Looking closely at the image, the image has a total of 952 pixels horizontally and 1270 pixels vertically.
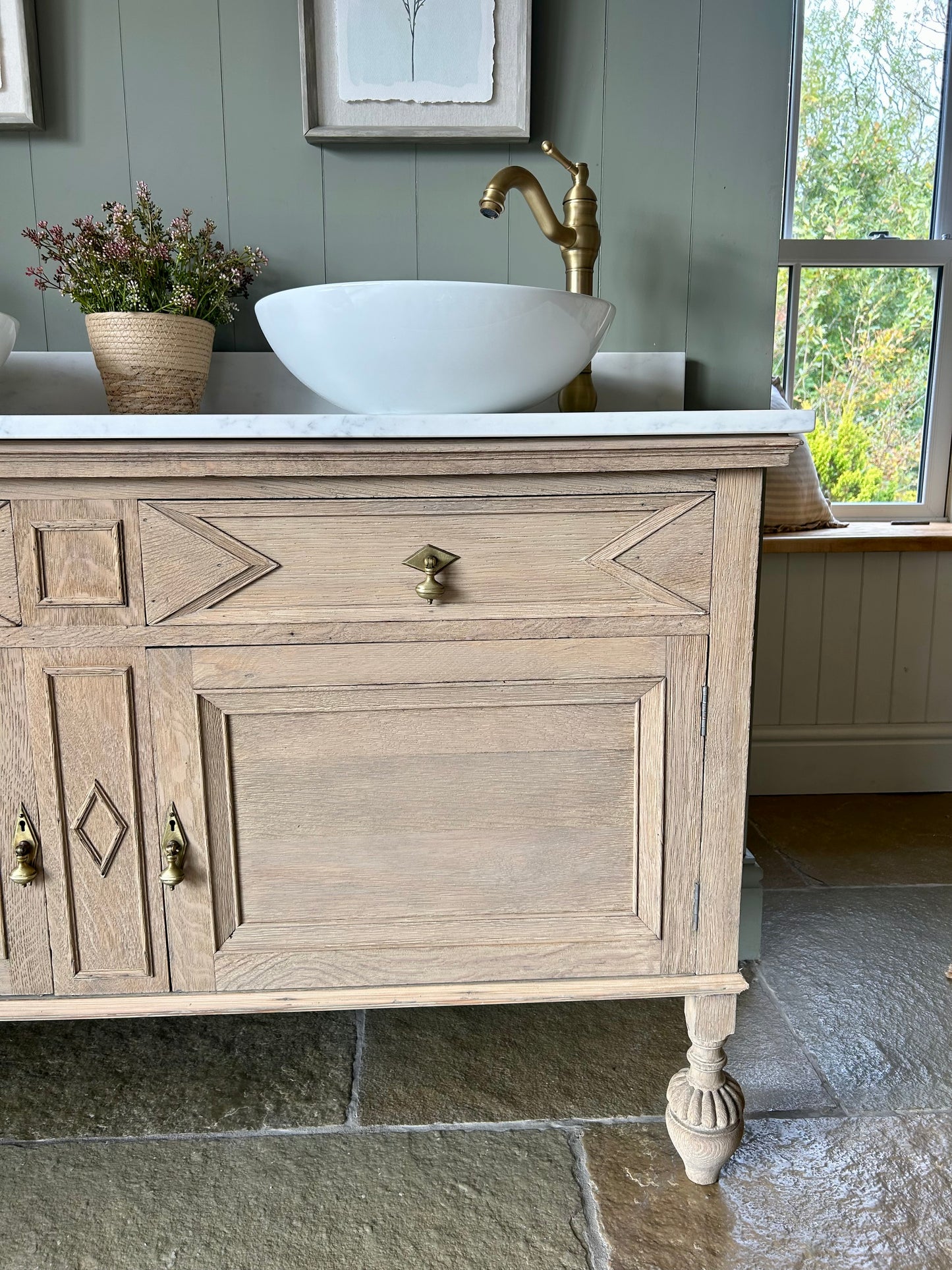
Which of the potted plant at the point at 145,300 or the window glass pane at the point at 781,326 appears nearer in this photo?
the potted plant at the point at 145,300

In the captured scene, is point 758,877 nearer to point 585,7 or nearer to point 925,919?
point 925,919

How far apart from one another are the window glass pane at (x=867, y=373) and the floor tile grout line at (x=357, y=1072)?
1.68 m

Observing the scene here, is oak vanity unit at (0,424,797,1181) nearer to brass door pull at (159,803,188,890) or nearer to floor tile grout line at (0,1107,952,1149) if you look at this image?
brass door pull at (159,803,188,890)

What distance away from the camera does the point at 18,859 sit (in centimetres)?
90

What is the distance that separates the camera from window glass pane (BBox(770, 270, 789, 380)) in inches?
83.5

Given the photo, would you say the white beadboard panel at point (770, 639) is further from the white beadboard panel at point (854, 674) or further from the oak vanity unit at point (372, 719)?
the oak vanity unit at point (372, 719)

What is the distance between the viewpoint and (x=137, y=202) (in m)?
1.25

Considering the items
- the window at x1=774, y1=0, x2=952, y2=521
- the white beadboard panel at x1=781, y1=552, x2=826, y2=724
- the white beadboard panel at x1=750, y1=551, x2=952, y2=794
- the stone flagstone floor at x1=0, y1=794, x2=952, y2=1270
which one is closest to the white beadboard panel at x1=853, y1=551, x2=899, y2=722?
the white beadboard panel at x1=750, y1=551, x2=952, y2=794

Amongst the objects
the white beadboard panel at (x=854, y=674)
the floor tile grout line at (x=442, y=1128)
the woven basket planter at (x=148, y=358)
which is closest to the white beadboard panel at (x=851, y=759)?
the white beadboard panel at (x=854, y=674)

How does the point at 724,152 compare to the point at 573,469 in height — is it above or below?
above

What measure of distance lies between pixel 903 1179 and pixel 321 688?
87cm

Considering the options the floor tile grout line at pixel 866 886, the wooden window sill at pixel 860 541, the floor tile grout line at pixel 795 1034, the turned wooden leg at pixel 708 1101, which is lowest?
the floor tile grout line at pixel 866 886

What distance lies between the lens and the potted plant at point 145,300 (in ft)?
3.55

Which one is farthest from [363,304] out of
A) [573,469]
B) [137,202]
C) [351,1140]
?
[351,1140]
